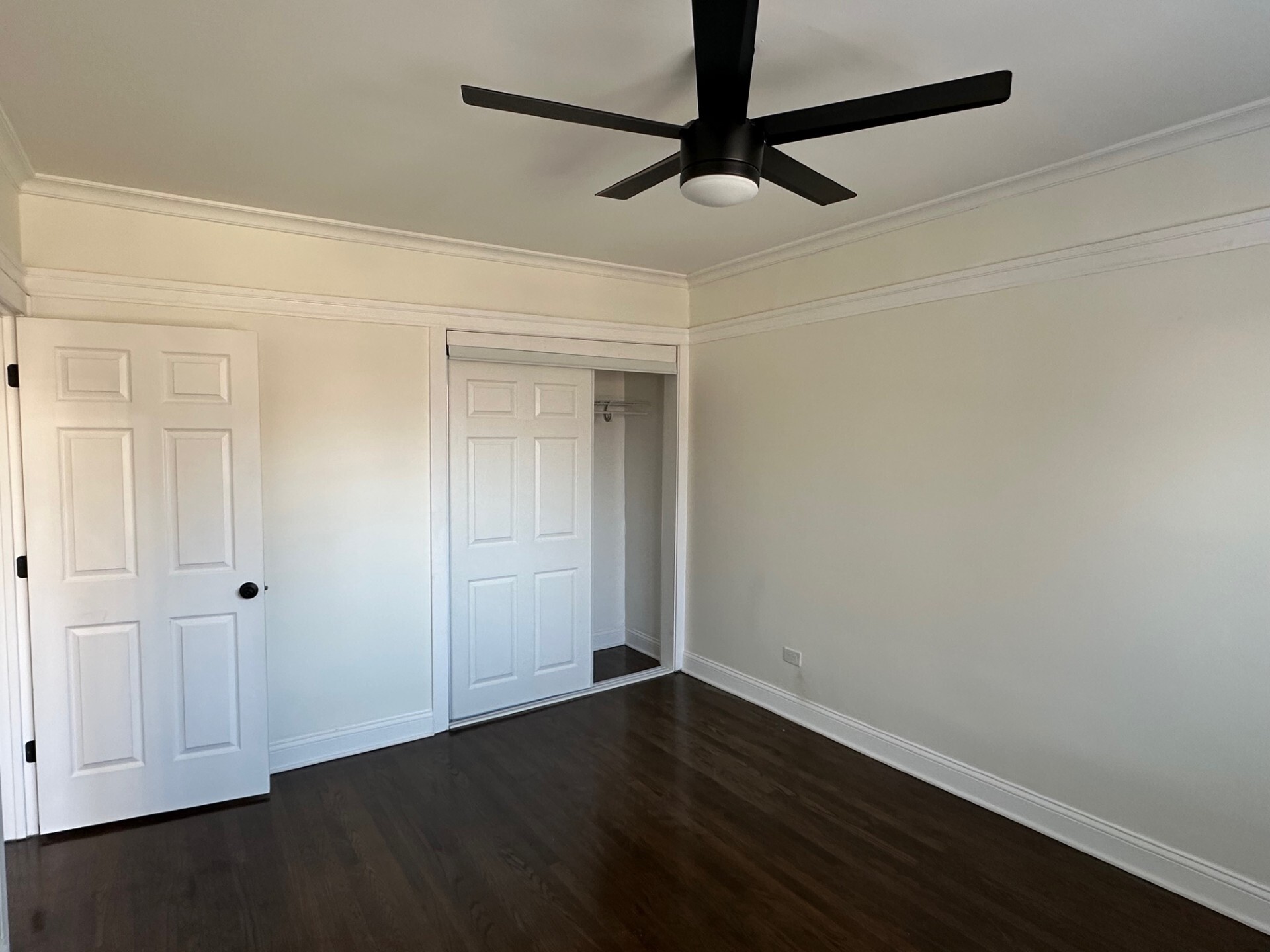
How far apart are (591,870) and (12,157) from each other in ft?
11.2

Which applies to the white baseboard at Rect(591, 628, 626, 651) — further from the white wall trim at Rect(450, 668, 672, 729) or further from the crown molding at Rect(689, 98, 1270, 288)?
the crown molding at Rect(689, 98, 1270, 288)

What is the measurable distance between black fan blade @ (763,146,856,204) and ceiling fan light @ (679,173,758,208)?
0.37ft

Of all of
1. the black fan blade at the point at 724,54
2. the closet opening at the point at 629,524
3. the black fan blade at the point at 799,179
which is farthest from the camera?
the closet opening at the point at 629,524

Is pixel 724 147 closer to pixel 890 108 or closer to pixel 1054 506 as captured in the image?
pixel 890 108

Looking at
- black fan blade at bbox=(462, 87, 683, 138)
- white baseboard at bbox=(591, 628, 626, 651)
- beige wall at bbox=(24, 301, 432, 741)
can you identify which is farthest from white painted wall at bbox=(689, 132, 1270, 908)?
beige wall at bbox=(24, 301, 432, 741)

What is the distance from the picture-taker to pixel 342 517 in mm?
3510

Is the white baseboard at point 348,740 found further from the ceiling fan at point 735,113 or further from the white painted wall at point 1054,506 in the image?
the ceiling fan at point 735,113

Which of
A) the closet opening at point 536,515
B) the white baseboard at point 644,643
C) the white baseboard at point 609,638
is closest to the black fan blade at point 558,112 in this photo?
the closet opening at point 536,515

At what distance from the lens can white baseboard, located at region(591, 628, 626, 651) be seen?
525 centimetres

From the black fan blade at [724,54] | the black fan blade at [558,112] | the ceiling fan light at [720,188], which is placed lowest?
the ceiling fan light at [720,188]

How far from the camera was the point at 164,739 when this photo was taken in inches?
119

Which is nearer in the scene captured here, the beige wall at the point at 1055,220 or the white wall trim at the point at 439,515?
the beige wall at the point at 1055,220

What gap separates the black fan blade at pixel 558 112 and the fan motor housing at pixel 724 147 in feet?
0.22

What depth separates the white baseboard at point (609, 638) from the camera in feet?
17.2
